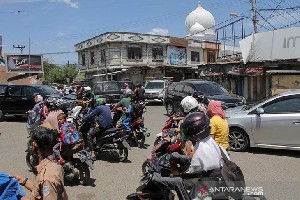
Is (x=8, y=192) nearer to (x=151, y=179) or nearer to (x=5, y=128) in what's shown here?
(x=151, y=179)

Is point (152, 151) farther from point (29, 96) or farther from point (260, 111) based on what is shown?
point (29, 96)

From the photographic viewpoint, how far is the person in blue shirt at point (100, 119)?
756 centimetres

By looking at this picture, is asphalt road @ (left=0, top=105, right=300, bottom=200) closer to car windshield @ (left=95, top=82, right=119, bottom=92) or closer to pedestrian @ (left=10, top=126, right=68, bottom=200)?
pedestrian @ (left=10, top=126, right=68, bottom=200)

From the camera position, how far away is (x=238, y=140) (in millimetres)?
8500

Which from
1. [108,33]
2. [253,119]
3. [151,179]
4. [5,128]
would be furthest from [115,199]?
[108,33]

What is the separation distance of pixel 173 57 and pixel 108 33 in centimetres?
876

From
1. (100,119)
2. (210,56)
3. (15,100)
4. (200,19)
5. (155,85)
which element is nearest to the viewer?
(100,119)

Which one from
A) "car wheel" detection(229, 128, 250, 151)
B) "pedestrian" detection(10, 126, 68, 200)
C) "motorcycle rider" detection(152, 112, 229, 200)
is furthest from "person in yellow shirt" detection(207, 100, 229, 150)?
"car wheel" detection(229, 128, 250, 151)

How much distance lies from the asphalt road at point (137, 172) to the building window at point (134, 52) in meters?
28.3

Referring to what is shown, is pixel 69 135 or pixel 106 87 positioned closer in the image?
pixel 69 135

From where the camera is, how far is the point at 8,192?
3.30 metres

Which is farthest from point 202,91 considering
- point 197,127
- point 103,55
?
point 103,55

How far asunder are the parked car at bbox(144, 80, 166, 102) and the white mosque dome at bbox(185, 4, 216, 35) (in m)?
29.8

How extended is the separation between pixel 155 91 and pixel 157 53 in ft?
57.1
